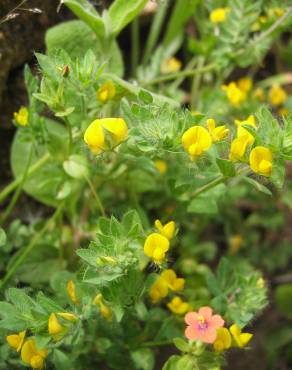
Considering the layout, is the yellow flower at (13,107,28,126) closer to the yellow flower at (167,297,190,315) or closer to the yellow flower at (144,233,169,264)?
the yellow flower at (144,233,169,264)

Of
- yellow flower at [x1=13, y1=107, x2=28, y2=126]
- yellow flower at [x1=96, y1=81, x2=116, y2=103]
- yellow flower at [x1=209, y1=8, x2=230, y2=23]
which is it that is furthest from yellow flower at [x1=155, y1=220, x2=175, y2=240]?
yellow flower at [x1=209, y1=8, x2=230, y2=23]

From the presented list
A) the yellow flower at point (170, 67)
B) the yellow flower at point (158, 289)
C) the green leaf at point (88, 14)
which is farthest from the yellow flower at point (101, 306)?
the yellow flower at point (170, 67)

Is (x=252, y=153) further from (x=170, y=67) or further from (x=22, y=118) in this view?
(x=170, y=67)

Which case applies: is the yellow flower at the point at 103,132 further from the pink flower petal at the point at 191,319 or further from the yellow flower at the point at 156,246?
the pink flower petal at the point at 191,319

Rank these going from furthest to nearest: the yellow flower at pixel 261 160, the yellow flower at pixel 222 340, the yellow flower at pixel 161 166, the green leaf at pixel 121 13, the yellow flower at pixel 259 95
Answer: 1. the yellow flower at pixel 259 95
2. the yellow flower at pixel 161 166
3. the green leaf at pixel 121 13
4. the yellow flower at pixel 222 340
5. the yellow flower at pixel 261 160

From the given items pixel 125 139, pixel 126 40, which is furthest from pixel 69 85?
pixel 126 40

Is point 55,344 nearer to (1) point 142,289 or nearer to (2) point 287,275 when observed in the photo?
(1) point 142,289
